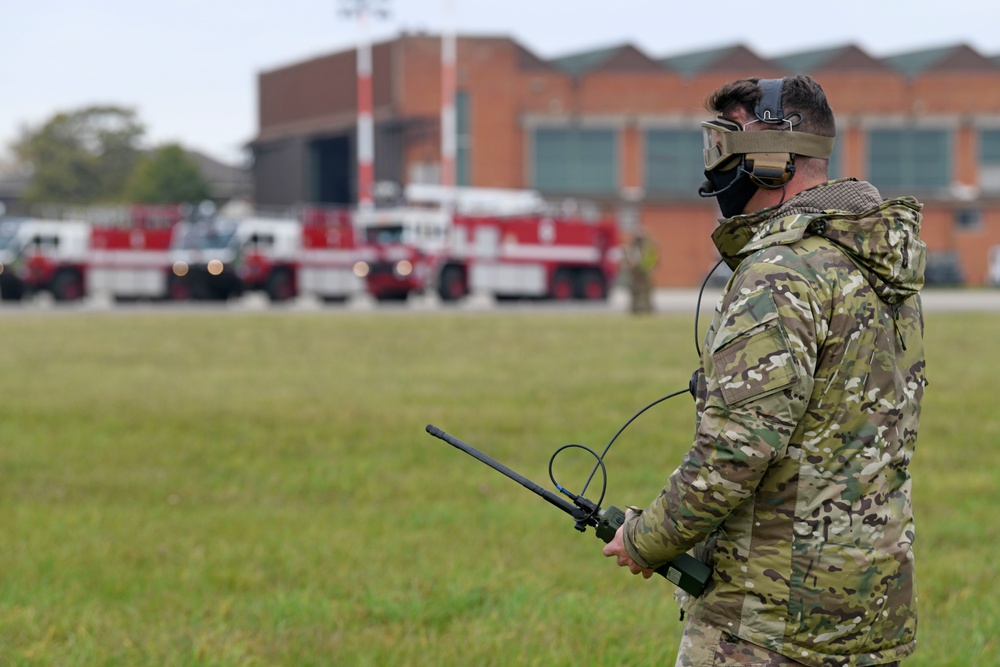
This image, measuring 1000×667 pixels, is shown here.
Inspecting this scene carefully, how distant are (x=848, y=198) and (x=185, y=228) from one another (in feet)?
111

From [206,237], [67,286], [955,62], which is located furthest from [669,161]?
[67,286]

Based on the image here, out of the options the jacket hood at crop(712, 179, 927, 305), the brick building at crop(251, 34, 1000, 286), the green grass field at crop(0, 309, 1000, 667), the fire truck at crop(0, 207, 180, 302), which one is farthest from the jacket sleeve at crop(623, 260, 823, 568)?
the brick building at crop(251, 34, 1000, 286)

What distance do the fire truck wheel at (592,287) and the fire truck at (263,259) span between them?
6.05 metres

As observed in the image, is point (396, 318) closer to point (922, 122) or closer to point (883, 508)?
point (883, 508)

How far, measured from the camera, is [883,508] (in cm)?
276

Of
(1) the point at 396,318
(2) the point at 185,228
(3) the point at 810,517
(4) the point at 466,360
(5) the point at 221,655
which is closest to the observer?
(3) the point at 810,517

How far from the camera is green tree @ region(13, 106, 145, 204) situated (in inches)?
3420

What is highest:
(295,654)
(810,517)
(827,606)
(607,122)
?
(607,122)

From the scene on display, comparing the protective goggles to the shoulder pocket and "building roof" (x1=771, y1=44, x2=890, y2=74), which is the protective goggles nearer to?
the shoulder pocket

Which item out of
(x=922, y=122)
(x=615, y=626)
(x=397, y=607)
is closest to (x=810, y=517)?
(x=615, y=626)

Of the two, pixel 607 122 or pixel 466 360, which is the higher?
pixel 607 122

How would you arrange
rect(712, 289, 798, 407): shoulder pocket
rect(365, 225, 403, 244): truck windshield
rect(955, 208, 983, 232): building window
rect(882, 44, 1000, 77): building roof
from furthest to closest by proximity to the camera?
1. rect(882, 44, 1000, 77): building roof
2. rect(955, 208, 983, 232): building window
3. rect(365, 225, 403, 244): truck windshield
4. rect(712, 289, 798, 407): shoulder pocket

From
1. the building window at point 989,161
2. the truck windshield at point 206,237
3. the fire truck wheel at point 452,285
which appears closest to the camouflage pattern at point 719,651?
the fire truck wheel at point 452,285

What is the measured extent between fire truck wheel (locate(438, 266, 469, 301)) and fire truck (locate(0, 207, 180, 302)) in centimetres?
727
